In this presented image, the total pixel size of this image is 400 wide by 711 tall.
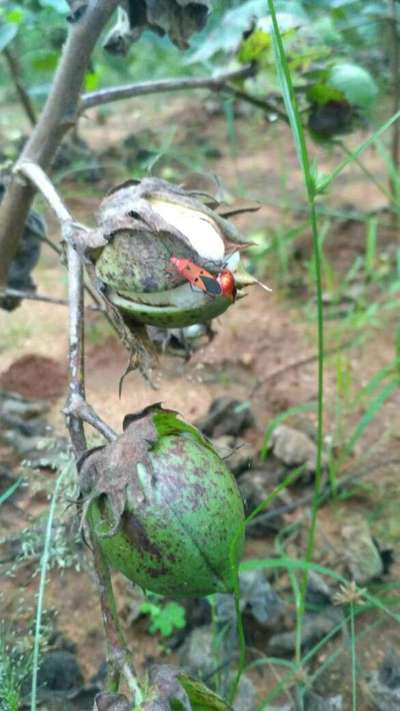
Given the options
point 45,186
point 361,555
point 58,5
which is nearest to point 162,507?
point 45,186

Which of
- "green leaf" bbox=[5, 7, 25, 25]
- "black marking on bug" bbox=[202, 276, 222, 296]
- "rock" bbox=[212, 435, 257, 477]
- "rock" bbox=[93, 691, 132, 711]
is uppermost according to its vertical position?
"green leaf" bbox=[5, 7, 25, 25]

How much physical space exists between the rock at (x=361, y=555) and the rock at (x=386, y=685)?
0.49 feet

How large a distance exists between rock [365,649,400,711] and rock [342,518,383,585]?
0.49 ft

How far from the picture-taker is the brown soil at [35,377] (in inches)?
71.2

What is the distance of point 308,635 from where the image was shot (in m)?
1.21

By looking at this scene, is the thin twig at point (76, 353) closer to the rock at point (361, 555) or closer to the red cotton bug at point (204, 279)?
the red cotton bug at point (204, 279)

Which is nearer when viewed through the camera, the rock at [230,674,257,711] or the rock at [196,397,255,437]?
the rock at [230,674,257,711]

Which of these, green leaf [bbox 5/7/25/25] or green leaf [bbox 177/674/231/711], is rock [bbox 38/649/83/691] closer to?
green leaf [bbox 177/674/231/711]

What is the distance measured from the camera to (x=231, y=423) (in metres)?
1.64

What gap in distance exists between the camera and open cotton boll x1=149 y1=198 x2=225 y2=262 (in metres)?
0.82

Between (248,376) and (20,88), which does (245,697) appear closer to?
(248,376)

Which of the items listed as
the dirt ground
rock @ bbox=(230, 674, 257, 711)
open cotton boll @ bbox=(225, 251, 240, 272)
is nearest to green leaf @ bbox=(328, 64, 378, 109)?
the dirt ground

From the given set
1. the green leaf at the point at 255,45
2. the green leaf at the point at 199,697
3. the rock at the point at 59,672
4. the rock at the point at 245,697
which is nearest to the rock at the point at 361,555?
the rock at the point at 245,697

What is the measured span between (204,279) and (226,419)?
88 centimetres
